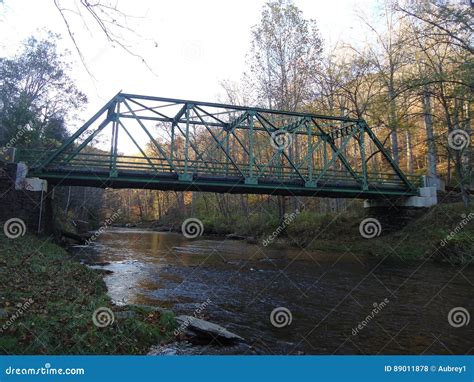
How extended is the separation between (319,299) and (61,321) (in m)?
7.31

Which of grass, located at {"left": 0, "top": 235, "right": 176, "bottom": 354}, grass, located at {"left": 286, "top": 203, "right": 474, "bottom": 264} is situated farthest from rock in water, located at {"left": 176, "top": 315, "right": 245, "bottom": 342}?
grass, located at {"left": 286, "top": 203, "right": 474, "bottom": 264}

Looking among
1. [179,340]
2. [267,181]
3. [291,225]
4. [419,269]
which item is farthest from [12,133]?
[419,269]

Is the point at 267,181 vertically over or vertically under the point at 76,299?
over

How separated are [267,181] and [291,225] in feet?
36.6

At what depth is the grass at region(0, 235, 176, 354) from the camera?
5004mm

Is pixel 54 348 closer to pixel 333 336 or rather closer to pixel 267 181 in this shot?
pixel 333 336

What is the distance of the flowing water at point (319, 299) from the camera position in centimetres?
694

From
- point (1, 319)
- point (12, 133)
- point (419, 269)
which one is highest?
point (12, 133)

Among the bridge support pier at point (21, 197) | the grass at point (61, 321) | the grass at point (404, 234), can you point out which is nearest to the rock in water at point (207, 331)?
the grass at point (61, 321)

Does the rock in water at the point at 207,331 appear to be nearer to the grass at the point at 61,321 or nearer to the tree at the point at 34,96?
the grass at the point at 61,321

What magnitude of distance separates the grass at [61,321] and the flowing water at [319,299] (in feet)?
5.40

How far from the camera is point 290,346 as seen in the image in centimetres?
667

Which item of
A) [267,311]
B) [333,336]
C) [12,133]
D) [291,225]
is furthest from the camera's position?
[291,225]

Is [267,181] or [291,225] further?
[291,225]
